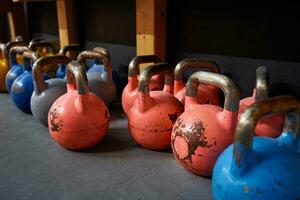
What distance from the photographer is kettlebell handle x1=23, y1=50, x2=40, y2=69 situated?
134cm

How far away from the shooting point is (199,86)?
44.9 inches

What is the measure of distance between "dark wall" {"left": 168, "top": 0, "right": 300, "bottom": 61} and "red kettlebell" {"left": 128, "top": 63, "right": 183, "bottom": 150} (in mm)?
442

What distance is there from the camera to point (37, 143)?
1.10 m

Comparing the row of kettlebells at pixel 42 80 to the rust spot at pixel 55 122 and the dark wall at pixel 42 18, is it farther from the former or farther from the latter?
the dark wall at pixel 42 18

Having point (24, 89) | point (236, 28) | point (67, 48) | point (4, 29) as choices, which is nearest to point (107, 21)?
point (67, 48)

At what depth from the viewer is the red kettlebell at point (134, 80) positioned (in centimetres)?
120

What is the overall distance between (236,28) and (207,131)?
64 cm

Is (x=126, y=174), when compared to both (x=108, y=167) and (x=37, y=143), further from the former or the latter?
(x=37, y=143)

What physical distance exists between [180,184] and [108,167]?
0.24 meters

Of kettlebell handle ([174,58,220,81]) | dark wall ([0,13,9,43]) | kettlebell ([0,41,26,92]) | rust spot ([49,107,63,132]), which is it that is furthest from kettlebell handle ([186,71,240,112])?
dark wall ([0,13,9,43])

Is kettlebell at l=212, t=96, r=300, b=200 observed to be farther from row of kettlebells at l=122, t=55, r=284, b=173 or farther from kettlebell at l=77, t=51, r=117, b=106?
kettlebell at l=77, t=51, r=117, b=106

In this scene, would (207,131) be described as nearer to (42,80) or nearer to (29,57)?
(42,80)

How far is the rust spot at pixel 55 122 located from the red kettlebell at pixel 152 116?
245 millimetres

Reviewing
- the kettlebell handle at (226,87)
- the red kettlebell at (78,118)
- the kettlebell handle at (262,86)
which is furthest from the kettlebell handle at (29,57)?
the kettlebell handle at (262,86)
